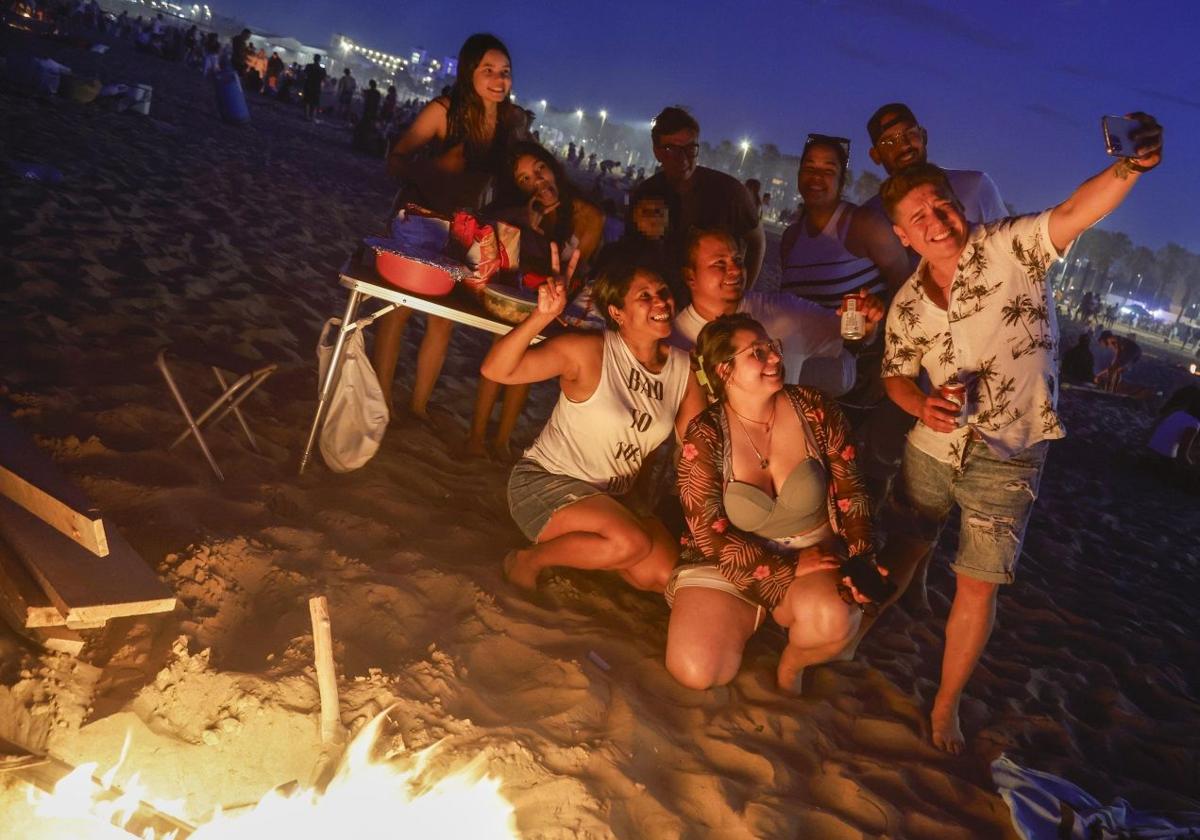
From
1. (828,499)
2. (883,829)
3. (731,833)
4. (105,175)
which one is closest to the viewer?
(731,833)

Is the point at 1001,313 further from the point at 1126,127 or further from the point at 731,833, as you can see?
the point at 731,833

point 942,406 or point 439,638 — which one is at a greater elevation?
point 942,406

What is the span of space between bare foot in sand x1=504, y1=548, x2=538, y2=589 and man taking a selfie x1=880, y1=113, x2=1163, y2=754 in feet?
5.81

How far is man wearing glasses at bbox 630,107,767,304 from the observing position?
14.8 feet

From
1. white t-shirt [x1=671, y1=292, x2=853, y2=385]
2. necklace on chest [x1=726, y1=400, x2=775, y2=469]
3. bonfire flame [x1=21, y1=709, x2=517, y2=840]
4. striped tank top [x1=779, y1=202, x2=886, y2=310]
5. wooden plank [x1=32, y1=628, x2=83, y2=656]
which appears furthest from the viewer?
striped tank top [x1=779, y1=202, x2=886, y2=310]

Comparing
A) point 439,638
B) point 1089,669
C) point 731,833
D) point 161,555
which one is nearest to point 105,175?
point 161,555

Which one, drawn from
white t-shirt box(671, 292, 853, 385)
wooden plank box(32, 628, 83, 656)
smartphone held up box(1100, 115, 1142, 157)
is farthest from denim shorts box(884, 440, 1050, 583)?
wooden plank box(32, 628, 83, 656)

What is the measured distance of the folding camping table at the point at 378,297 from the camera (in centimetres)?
357

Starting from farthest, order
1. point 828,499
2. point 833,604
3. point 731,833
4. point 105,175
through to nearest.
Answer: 1. point 105,175
2. point 828,499
3. point 833,604
4. point 731,833

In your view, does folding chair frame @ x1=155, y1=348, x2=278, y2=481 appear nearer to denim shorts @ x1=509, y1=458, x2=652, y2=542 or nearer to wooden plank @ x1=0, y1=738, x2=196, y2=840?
denim shorts @ x1=509, y1=458, x2=652, y2=542

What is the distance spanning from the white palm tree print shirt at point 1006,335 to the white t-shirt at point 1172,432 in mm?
9163

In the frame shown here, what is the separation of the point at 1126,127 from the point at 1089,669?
3192 millimetres

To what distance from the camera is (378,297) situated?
3.72 meters

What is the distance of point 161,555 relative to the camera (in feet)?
9.81
